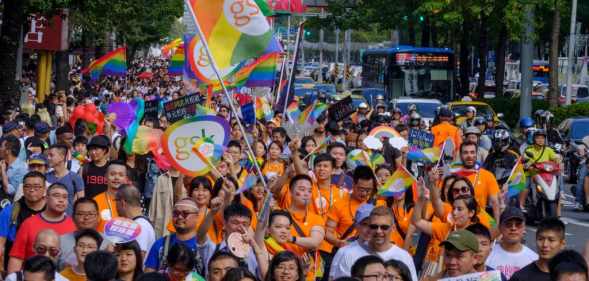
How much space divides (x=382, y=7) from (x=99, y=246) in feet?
127

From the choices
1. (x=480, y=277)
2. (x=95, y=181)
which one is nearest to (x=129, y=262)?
(x=480, y=277)

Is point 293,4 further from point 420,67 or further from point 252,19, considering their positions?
point 252,19

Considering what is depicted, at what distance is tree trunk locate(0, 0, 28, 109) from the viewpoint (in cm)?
2589

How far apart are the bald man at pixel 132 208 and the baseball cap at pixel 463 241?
2.29 meters

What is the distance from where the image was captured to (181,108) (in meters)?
15.7

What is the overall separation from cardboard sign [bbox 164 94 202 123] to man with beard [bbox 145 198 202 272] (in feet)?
21.5

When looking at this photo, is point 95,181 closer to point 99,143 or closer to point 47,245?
point 99,143

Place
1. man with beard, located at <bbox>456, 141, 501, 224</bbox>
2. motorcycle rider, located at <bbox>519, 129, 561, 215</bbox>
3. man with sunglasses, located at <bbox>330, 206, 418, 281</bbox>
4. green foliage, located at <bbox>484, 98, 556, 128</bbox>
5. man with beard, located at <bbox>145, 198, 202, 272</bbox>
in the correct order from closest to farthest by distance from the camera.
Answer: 1. man with sunglasses, located at <bbox>330, 206, 418, 281</bbox>
2. man with beard, located at <bbox>145, 198, 202, 272</bbox>
3. man with beard, located at <bbox>456, 141, 501, 224</bbox>
4. motorcycle rider, located at <bbox>519, 129, 561, 215</bbox>
5. green foliage, located at <bbox>484, 98, 556, 128</bbox>

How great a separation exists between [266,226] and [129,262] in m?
1.00

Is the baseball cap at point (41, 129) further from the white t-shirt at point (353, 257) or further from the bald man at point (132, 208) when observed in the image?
the white t-shirt at point (353, 257)

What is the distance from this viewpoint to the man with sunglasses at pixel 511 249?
28.3ft

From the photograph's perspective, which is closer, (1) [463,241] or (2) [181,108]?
(1) [463,241]

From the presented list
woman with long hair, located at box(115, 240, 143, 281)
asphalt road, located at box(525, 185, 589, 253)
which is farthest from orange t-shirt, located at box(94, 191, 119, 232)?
asphalt road, located at box(525, 185, 589, 253)

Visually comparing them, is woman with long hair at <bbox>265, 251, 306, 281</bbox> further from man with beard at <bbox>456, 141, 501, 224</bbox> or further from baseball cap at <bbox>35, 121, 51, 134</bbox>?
baseball cap at <bbox>35, 121, 51, 134</bbox>
